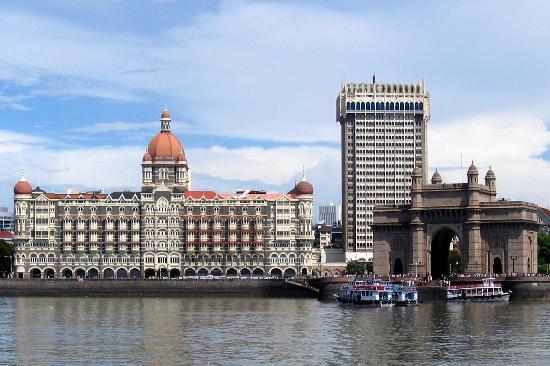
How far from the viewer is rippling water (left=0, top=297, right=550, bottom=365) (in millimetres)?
79188

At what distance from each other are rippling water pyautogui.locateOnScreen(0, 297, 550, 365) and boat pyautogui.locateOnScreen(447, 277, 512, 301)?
9.91 metres

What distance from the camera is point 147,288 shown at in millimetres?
183875

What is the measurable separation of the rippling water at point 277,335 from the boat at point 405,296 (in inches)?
101

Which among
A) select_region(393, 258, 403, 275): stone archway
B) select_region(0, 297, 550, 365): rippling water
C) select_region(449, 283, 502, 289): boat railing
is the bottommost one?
select_region(0, 297, 550, 365): rippling water

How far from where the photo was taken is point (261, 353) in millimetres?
81812

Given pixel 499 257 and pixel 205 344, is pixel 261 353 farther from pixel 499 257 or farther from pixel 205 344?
pixel 499 257

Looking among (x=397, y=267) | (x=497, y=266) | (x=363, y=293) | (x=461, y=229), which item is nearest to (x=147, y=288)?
(x=397, y=267)

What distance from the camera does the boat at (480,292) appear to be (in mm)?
148250

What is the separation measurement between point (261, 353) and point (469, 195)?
88993 mm

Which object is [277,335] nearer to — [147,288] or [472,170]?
[472,170]

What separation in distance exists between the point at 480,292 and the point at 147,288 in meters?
57.3

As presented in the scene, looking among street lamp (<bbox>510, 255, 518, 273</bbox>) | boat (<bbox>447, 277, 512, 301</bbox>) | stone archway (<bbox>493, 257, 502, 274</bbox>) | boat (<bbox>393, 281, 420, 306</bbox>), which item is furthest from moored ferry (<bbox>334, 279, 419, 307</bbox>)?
stone archway (<bbox>493, 257, 502, 274</bbox>)

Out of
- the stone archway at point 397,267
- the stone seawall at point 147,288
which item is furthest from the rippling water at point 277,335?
the stone seawall at point 147,288

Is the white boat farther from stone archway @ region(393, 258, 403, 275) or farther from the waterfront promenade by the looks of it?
stone archway @ region(393, 258, 403, 275)
